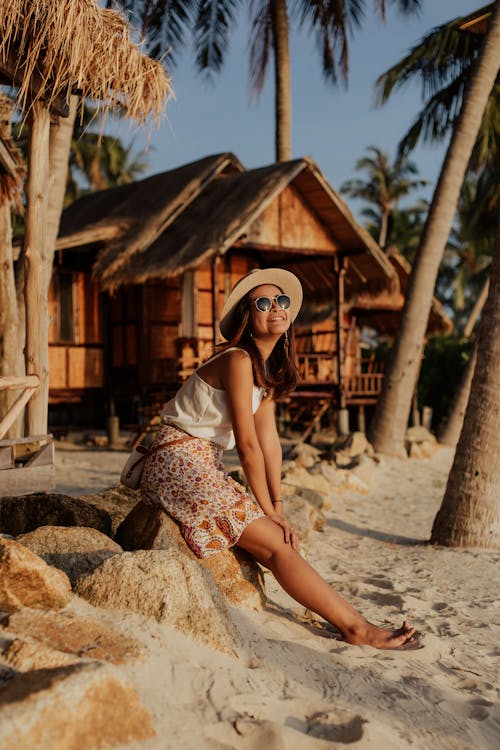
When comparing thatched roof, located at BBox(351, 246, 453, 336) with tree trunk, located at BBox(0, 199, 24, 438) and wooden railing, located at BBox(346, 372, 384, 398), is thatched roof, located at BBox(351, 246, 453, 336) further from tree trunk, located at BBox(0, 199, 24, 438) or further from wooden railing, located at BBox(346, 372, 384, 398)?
tree trunk, located at BBox(0, 199, 24, 438)

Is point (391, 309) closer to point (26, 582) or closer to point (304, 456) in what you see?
point (304, 456)

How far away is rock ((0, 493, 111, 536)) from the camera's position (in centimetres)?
487

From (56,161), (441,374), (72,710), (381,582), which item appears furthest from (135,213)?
(72,710)

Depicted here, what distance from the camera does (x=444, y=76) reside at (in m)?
17.5

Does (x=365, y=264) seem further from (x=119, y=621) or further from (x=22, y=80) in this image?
(x=119, y=621)

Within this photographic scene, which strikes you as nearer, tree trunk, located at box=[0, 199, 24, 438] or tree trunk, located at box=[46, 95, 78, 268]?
tree trunk, located at box=[0, 199, 24, 438]

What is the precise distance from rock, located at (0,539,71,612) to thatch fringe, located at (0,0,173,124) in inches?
154

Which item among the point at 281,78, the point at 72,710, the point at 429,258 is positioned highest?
the point at 281,78

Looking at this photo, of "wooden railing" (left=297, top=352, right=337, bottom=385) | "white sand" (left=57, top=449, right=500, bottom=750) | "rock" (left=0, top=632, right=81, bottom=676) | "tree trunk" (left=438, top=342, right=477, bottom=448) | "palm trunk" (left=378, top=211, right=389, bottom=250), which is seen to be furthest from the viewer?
"palm trunk" (left=378, top=211, right=389, bottom=250)

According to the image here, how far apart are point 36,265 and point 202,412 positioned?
300 centimetres

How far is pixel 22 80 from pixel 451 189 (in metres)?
7.83

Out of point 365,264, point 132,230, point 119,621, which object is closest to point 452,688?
point 119,621

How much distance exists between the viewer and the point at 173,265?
1289cm

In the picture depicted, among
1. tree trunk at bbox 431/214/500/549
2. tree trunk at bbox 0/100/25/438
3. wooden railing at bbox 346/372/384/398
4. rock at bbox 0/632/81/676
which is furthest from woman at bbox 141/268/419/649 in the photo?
wooden railing at bbox 346/372/384/398
